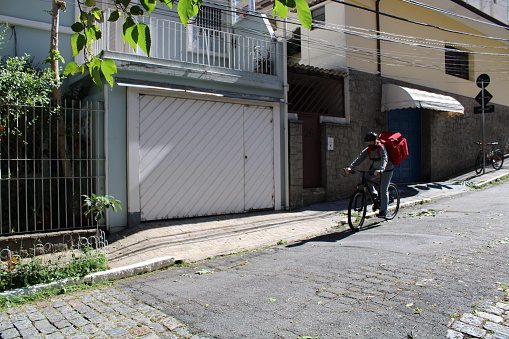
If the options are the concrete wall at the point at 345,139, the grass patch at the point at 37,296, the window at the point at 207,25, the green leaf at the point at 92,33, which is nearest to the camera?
the green leaf at the point at 92,33

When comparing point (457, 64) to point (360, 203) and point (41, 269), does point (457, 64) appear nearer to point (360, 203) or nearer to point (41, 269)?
point (360, 203)

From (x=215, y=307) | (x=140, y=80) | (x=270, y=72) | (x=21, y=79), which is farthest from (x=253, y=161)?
(x=215, y=307)

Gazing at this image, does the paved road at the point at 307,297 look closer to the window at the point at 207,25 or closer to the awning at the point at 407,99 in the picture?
the awning at the point at 407,99

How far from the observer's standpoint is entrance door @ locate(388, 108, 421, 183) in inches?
534

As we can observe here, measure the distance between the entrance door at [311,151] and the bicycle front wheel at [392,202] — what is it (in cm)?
261

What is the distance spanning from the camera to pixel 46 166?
7617 mm

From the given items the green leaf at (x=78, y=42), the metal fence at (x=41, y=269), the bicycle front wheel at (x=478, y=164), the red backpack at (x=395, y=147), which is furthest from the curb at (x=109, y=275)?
the bicycle front wheel at (x=478, y=164)

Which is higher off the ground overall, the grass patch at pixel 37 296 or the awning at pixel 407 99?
the awning at pixel 407 99

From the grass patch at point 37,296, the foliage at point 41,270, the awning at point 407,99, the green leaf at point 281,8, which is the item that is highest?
the awning at point 407,99

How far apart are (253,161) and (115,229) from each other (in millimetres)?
3335

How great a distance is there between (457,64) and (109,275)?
1603 cm

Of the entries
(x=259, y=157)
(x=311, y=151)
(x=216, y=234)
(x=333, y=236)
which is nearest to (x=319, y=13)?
(x=311, y=151)

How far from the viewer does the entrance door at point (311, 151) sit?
10.6 m

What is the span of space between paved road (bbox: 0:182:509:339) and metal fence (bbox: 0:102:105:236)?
2.84 metres
